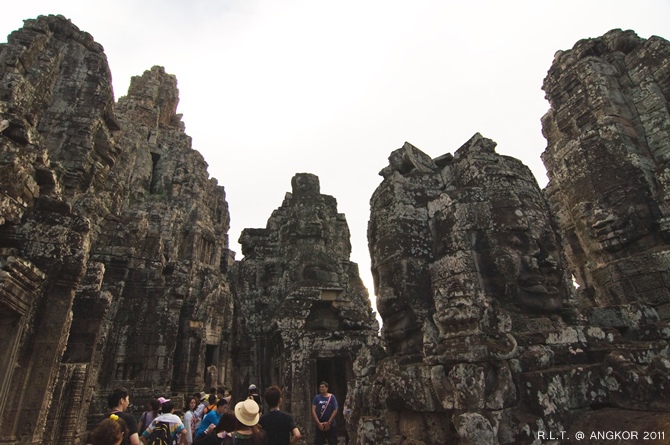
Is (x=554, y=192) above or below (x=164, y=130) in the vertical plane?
below

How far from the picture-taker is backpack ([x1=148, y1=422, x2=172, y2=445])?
467 cm

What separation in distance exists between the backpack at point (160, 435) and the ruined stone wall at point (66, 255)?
1250 mm

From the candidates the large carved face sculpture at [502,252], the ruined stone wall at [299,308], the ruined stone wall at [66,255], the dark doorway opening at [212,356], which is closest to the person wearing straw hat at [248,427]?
the large carved face sculpture at [502,252]

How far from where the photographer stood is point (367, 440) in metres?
4.55

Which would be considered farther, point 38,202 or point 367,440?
point 38,202

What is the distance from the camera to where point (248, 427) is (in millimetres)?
3689

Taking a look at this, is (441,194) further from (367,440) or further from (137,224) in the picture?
(137,224)

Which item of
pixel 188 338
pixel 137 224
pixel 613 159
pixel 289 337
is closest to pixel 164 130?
pixel 188 338

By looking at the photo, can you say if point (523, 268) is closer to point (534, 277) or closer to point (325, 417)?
point (534, 277)

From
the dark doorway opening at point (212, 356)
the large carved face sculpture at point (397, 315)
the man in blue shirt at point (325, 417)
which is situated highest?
the dark doorway opening at point (212, 356)

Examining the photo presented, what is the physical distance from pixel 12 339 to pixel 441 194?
571 centimetres

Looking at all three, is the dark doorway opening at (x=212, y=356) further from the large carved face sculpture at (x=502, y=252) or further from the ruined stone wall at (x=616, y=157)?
the large carved face sculpture at (x=502, y=252)

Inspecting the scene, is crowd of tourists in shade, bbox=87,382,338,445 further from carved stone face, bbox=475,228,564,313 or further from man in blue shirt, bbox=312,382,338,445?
carved stone face, bbox=475,228,564,313

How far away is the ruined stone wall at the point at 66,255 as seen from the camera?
4.43 meters
